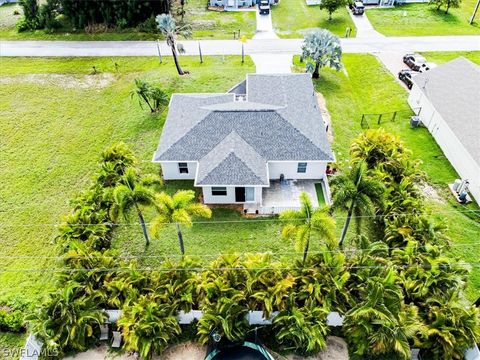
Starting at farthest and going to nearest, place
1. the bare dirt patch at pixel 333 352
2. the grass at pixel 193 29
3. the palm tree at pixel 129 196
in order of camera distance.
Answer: the grass at pixel 193 29
the palm tree at pixel 129 196
the bare dirt patch at pixel 333 352

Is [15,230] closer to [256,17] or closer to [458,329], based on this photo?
[458,329]

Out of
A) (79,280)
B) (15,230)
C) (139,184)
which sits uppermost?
(139,184)

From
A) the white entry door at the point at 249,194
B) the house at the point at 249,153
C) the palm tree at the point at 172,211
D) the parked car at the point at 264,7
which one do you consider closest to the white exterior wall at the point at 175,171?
the house at the point at 249,153

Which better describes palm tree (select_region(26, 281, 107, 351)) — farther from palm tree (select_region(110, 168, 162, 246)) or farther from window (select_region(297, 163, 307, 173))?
window (select_region(297, 163, 307, 173))

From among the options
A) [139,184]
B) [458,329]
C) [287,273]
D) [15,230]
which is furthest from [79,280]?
[458,329]

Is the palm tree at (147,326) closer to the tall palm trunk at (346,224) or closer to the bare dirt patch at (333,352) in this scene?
the bare dirt patch at (333,352)

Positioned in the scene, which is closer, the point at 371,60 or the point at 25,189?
the point at 25,189

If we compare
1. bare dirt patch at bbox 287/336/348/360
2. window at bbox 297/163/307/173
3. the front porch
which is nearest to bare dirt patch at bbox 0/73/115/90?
the front porch

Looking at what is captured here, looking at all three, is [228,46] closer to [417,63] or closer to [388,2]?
[417,63]
